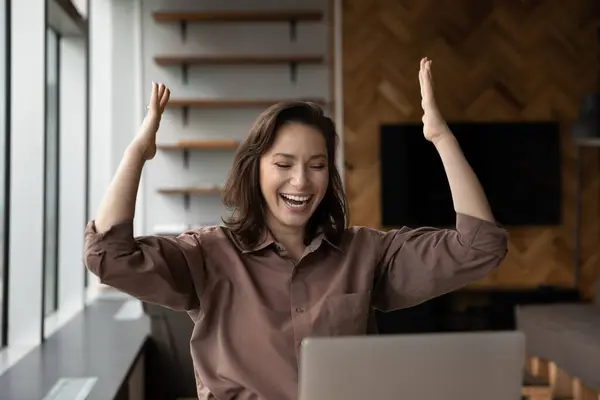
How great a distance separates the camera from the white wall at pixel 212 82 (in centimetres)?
488

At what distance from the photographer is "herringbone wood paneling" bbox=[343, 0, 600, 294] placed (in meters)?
4.95

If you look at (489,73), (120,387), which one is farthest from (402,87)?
(120,387)

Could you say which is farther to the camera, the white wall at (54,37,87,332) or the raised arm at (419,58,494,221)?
the white wall at (54,37,87,332)

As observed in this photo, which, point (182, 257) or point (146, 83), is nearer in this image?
point (182, 257)

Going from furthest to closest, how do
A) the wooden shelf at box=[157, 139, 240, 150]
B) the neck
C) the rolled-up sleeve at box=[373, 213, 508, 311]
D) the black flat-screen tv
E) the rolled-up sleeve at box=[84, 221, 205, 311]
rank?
the black flat-screen tv → the wooden shelf at box=[157, 139, 240, 150] → the neck → the rolled-up sleeve at box=[373, 213, 508, 311] → the rolled-up sleeve at box=[84, 221, 205, 311]

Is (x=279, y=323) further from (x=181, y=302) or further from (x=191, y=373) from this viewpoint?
(x=191, y=373)

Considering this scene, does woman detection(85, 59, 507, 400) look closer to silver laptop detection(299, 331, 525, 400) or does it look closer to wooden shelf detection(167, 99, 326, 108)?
silver laptop detection(299, 331, 525, 400)

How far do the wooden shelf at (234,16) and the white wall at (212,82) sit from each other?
87mm

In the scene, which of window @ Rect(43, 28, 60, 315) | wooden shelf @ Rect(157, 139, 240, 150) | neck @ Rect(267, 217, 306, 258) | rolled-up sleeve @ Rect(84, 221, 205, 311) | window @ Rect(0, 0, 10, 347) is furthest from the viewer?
wooden shelf @ Rect(157, 139, 240, 150)

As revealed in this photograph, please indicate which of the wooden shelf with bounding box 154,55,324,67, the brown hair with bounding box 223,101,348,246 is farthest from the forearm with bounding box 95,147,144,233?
the wooden shelf with bounding box 154,55,324,67

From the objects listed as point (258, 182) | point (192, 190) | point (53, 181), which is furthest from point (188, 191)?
point (258, 182)

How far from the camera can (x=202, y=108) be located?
16.2 feet

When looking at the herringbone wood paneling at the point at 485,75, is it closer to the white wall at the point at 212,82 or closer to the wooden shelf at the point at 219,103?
the white wall at the point at 212,82

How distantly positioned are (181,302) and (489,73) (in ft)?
13.9
